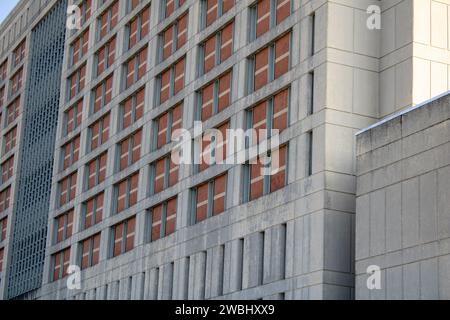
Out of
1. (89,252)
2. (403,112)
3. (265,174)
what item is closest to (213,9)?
(265,174)

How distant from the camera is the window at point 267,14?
47.2 metres

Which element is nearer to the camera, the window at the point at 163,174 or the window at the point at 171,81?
the window at the point at 163,174

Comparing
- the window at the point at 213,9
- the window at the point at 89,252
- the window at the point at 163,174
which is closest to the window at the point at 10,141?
the window at the point at 89,252

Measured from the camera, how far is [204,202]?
50.6 m

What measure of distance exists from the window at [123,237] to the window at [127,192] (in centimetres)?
97

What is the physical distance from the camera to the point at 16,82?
83125mm

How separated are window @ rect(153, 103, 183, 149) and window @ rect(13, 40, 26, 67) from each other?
28936mm

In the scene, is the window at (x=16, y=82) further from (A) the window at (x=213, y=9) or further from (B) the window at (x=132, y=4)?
(A) the window at (x=213, y=9)

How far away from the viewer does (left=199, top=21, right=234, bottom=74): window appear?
51.4m

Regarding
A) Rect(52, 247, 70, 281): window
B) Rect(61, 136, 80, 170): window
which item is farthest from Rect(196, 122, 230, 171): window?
Rect(61, 136, 80, 170): window

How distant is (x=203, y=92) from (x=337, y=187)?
14042mm

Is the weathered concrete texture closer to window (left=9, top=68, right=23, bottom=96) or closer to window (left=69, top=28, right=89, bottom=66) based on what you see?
window (left=69, top=28, right=89, bottom=66)
